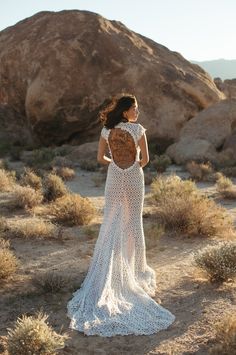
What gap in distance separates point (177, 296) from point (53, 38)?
1583 cm

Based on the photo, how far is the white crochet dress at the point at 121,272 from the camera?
5.24 metres

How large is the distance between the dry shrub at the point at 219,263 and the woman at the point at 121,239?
70 centimetres

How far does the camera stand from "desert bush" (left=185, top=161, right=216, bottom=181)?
14.7 metres

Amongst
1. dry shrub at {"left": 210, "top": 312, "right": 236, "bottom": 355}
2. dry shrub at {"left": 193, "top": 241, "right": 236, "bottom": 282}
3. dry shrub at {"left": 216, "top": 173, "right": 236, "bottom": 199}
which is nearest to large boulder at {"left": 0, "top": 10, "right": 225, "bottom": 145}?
dry shrub at {"left": 216, "top": 173, "right": 236, "bottom": 199}

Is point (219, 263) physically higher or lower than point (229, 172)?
lower

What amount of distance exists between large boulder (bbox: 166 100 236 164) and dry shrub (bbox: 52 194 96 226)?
8.15 meters

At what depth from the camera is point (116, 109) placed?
18.7 ft

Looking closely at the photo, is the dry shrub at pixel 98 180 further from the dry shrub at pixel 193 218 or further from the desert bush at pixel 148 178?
the dry shrub at pixel 193 218

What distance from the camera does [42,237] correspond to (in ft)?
27.3

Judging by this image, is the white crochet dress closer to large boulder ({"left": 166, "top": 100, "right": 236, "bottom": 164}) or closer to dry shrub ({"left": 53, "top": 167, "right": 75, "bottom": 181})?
dry shrub ({"left": 53, "top": 167, "right": 75, "bottom": 181})

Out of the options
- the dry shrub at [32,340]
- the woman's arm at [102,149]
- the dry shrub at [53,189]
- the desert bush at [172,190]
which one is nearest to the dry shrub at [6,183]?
the dry shrub at [53,189]

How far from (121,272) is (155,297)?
1.93ft

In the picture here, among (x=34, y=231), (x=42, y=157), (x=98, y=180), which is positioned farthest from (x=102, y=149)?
(x=42, y=157)

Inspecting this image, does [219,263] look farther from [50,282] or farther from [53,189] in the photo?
[53,189]
